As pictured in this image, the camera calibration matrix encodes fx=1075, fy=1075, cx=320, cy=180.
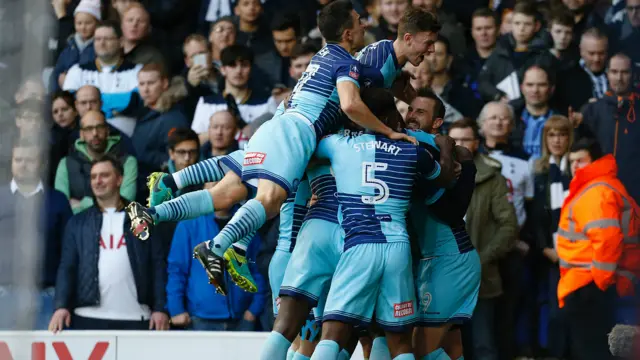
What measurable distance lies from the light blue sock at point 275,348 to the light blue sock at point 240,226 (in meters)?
0.62

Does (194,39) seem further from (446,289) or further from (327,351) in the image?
(327,351)

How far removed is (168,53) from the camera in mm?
10555

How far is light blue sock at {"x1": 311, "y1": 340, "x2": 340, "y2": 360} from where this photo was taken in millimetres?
6329

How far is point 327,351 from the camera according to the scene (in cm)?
636

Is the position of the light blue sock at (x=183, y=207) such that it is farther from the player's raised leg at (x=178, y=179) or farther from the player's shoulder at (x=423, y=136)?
the player's shoulder at (x=423, y=136)

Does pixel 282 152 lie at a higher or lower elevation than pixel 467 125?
lower

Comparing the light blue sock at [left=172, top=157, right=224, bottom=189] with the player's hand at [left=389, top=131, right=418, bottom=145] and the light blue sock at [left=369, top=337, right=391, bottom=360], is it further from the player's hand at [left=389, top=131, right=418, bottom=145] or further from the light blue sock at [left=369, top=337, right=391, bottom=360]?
the light blue sock at [left=369, top=337, right=391, bottom=360]

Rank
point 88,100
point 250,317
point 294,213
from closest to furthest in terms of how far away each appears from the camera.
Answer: point 294,213, point 250,317, point 88,100

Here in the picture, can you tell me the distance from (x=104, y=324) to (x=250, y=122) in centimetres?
220

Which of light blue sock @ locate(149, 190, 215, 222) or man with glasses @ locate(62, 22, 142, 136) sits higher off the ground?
man with glasses @ locate(62, 22, 142, 136)

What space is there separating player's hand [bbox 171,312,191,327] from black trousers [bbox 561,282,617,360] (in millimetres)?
3158

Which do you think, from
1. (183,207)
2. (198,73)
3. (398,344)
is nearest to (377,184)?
(398,344)

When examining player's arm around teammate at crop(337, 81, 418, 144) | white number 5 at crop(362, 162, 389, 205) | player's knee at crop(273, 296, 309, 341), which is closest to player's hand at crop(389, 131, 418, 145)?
player's arm around teammate at crop(337, 81, 418, 144)

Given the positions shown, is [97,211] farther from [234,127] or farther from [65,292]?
[234,127]
